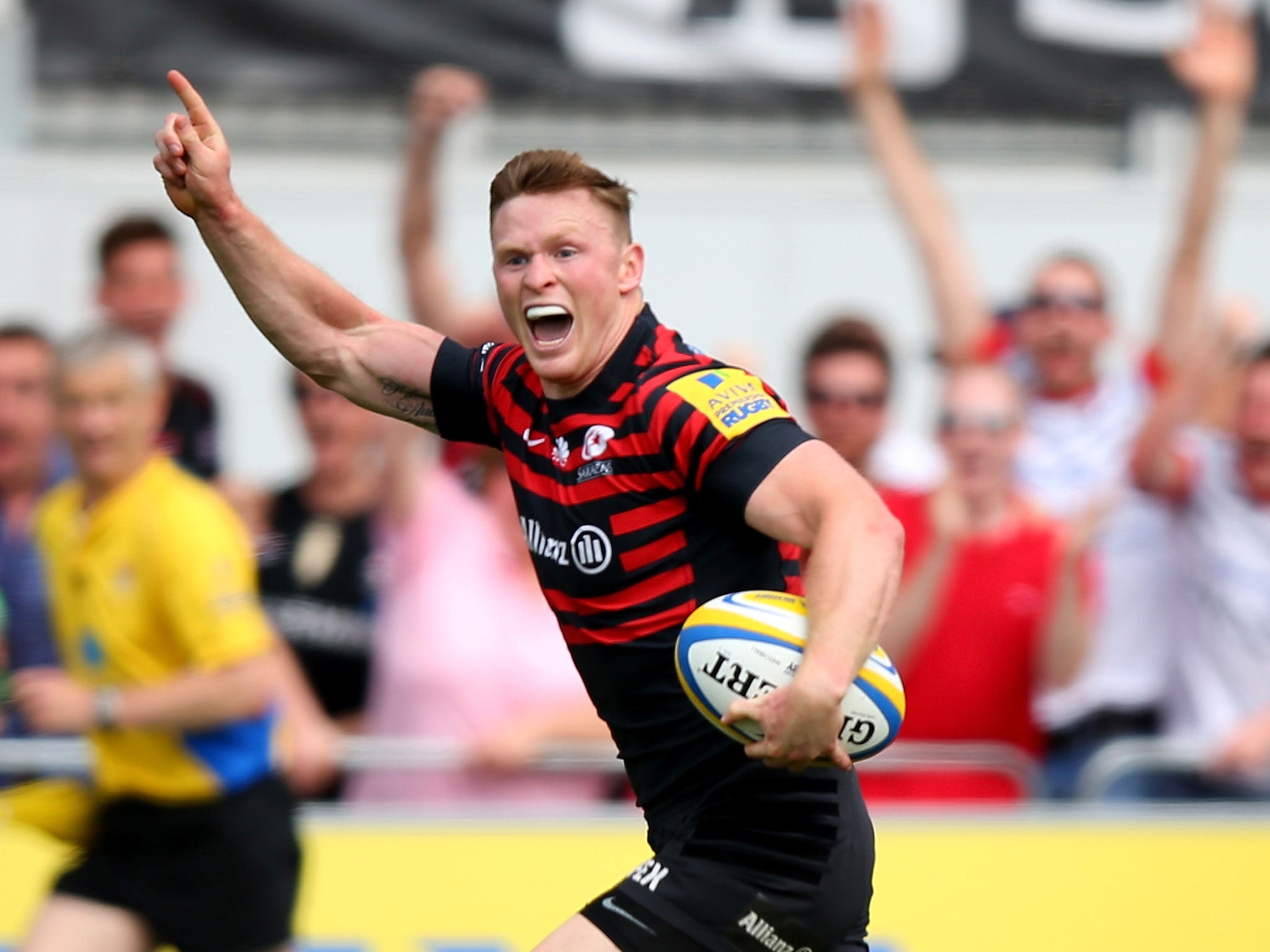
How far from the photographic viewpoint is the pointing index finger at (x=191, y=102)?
3928mm

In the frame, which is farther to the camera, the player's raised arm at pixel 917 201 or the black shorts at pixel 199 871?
the player's raised arm at pixel 917 201

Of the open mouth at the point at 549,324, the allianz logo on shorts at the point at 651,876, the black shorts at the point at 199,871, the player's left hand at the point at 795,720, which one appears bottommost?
the black shorts at the point at 199,871

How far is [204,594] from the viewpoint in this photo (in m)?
5.30

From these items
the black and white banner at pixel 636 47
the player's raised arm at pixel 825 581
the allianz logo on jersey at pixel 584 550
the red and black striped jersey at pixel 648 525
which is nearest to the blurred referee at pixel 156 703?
the red and black striped jersey at pixel 648 525

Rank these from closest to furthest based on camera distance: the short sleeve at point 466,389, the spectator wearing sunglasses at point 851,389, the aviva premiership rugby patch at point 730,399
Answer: the aviva premiership rugby patch at point 730,399 < the short sleeve at point 466,389 < the spectator wearing sunglasses at point 851,389

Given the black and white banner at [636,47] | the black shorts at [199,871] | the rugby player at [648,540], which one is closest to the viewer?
the rugby player at [648,540]

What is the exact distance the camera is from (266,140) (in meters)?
9.91

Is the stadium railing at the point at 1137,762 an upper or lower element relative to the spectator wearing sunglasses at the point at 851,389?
lower

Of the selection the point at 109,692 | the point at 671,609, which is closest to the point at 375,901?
the point at 109,692

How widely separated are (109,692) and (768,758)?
8.37 ft

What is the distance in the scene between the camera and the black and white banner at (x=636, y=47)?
9.06 meters

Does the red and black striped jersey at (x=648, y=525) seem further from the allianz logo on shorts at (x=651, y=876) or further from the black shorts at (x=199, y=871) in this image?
the black shorts at (x=199, y=871)

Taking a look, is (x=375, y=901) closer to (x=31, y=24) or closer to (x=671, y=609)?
(x=671, y=609)

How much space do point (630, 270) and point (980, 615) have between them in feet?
8.91
